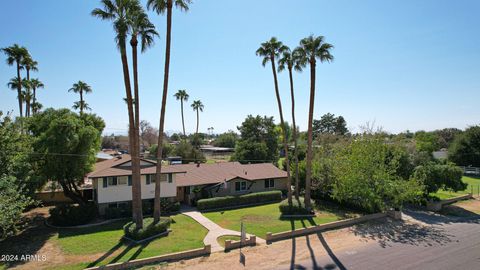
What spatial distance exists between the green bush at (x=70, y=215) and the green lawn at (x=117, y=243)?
1.60 metres

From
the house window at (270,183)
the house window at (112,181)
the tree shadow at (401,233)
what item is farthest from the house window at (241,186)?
the tree shadow at (401,233)

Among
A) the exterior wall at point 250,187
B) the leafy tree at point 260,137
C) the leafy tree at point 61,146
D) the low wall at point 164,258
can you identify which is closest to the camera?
the low wall at point 164,258

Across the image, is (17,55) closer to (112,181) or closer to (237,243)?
(112,181)

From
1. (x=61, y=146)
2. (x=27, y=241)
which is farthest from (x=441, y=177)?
(x=27, y=241)

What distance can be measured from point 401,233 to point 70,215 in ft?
88.6

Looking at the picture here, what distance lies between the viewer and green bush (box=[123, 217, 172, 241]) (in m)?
19.8

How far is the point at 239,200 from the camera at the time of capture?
31359 millimetres

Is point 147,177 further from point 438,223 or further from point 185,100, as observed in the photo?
point 185,100

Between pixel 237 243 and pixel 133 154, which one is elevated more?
pixel 133 154

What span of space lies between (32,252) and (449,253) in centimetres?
2633

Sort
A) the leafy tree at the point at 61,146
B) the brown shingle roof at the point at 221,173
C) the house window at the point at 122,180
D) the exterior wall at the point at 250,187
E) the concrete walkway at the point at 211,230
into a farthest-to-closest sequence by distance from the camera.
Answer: the exterior wall at the point at 250,187, the brown shingle roof at the point at 221,173, the house window at the point at 122,180, the leafy tree at the point at 61,146, the concrete walkway at the point at 211,230

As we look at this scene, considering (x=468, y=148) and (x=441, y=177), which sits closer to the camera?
(x=441, y=177)

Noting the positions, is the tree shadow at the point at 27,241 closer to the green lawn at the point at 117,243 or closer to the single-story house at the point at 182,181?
the green lawn at the point at 117,243

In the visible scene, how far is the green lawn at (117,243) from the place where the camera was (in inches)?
680
